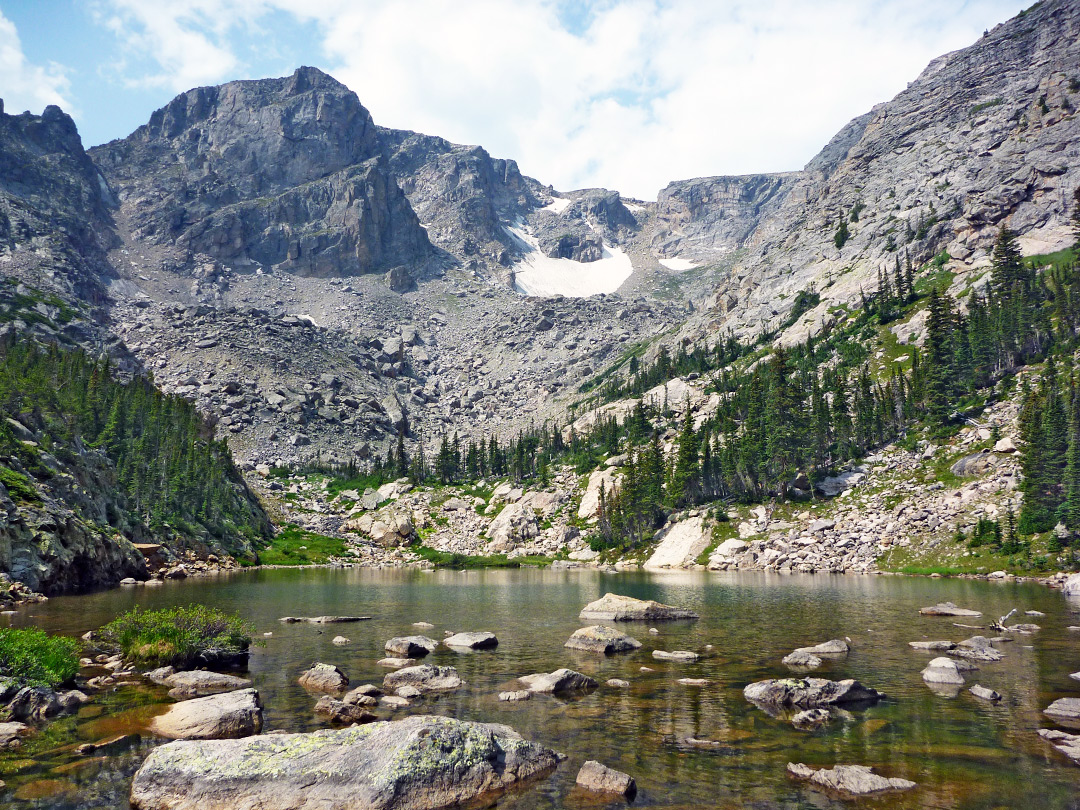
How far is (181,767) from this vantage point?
1332 centimetres

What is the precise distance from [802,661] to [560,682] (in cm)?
1157

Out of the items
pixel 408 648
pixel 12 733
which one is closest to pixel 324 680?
pixel 408 648

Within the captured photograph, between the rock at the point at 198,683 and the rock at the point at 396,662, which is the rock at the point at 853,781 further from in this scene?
the rock at the point at 198,683

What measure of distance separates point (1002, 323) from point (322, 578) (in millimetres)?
125940

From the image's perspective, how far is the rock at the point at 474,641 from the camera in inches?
1288

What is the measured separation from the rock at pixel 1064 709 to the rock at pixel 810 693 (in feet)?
15.9

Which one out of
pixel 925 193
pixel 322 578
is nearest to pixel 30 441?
pixel 322 578

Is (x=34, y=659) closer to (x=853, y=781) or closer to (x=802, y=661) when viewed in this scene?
(x=853, y=781)

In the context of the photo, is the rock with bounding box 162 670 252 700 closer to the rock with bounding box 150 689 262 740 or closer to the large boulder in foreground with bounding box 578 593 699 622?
the rock with bounding box 150 689 262 740

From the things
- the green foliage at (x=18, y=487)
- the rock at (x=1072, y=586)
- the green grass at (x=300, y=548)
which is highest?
the green foliage at (x=18, y=487)

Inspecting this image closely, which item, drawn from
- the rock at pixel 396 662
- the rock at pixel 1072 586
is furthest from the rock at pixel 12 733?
the rock at pixel 1072 586

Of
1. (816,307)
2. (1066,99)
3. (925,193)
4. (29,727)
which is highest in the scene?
(1066,99)

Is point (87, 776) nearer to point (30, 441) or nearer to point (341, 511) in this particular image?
point (30, 441)

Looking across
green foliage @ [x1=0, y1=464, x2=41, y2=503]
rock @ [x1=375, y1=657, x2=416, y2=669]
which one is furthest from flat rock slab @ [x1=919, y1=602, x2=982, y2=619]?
green foliage @ [x1=0, y1=464, x2=41, y2=503]
